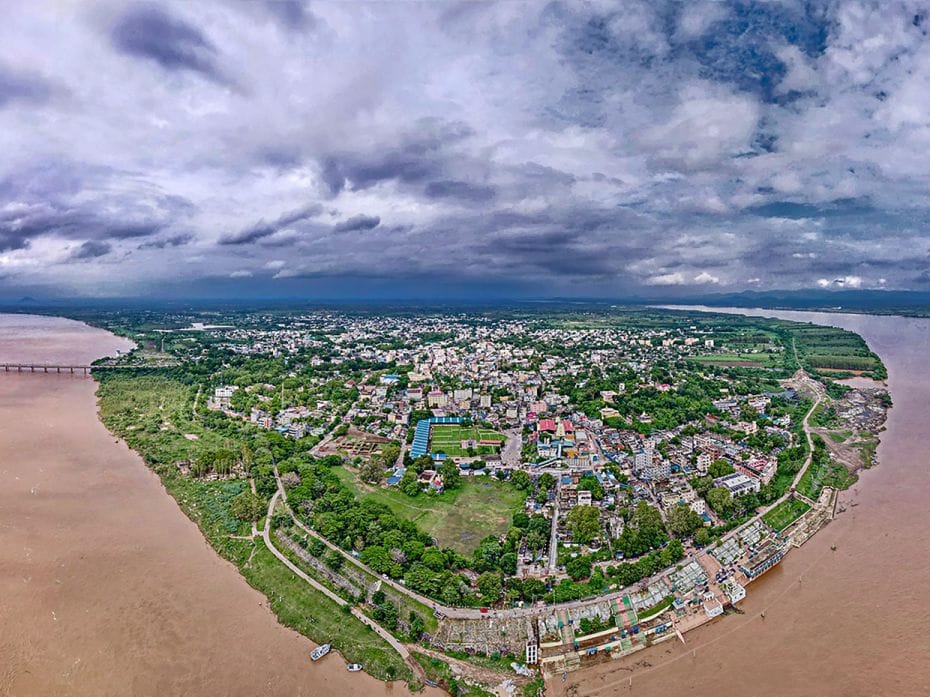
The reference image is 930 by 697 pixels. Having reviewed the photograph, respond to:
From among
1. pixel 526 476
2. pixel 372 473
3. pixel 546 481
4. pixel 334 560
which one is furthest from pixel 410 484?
pixel 334 560

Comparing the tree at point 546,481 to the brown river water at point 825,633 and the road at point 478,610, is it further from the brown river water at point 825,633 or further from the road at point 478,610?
the brown river water at point 825,633

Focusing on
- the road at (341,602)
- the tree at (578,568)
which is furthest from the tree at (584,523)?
the road at (341,602)

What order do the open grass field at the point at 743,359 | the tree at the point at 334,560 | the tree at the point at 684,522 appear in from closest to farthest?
the tree at the point at 334,560, the tree at the point at 684,522, the open grass field at the point at 743,359

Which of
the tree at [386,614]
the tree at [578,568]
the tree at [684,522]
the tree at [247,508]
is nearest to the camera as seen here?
the tree at [386,614]

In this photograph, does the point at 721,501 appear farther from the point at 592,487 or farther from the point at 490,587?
the point at 490,587

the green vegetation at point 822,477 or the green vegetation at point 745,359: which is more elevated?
the green vegetation at point 745,359
